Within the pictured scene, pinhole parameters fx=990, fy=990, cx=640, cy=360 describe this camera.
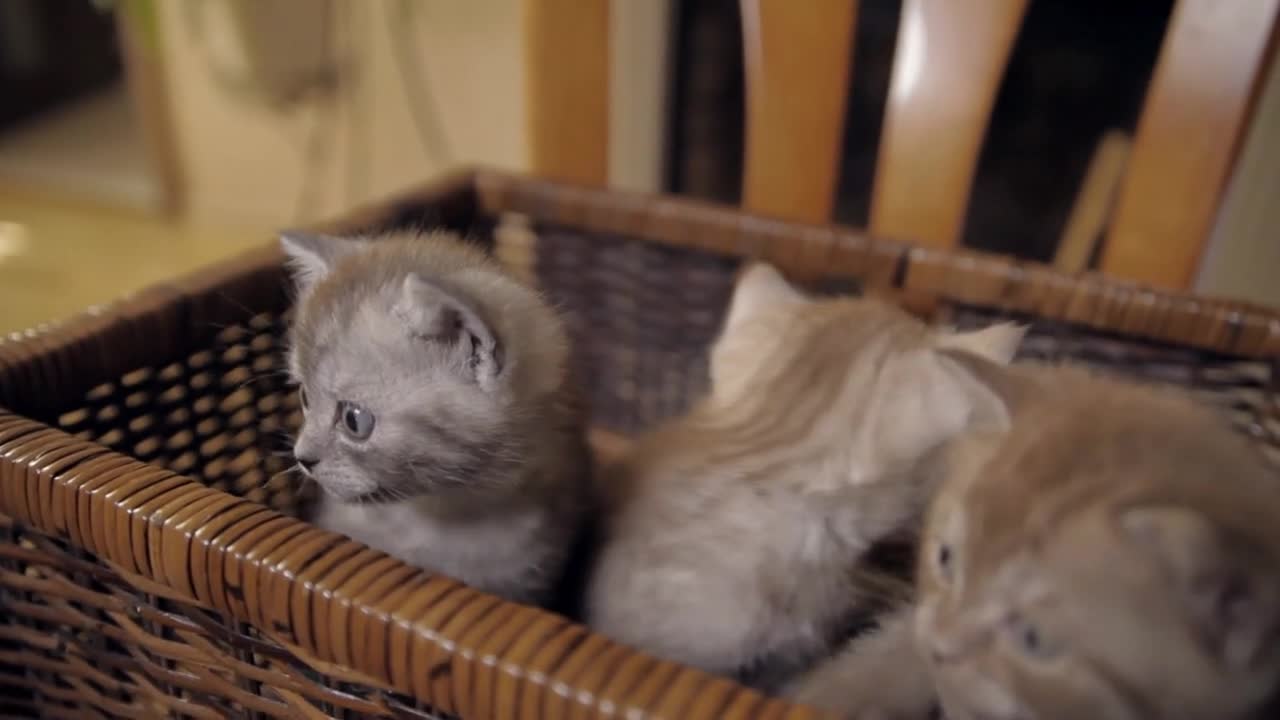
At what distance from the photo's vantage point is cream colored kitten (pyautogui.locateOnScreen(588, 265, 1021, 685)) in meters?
0.57

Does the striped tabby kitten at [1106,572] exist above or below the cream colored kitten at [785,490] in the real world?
above

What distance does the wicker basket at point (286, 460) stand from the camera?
439 mm

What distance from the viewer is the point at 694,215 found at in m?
0.99

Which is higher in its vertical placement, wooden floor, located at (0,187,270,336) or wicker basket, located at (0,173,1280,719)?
wicker basket, located at (0,173,1280,719)

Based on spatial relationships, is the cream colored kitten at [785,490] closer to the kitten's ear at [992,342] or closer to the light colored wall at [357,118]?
the kitten's ear at [992,342]

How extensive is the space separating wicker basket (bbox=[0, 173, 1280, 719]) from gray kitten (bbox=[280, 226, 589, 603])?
12 centimetres

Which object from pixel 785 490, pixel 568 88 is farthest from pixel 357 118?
pixel 785 490

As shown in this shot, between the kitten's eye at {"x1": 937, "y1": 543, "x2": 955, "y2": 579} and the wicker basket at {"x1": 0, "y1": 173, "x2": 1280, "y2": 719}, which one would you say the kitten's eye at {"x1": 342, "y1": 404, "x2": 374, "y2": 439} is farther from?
the kitten's eye at {"x1": 937, "y1": 543, "x2": 955, "y2": 579}

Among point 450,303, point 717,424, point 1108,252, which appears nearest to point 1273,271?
point 1108,252

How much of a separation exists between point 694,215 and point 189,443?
51cm

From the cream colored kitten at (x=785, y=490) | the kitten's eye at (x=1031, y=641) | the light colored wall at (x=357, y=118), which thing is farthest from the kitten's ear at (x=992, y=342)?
the light colored wall at (x=357, y=118)

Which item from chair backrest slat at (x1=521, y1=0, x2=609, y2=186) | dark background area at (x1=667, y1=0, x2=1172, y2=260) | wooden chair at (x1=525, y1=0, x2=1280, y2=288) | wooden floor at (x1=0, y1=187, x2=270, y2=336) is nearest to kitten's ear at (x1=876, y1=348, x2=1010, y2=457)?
wooden chair at (x1=525, y1=0, x2=1280, y2=288)

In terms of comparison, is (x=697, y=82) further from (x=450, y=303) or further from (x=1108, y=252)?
(x=450, y=303)

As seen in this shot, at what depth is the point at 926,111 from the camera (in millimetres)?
982
